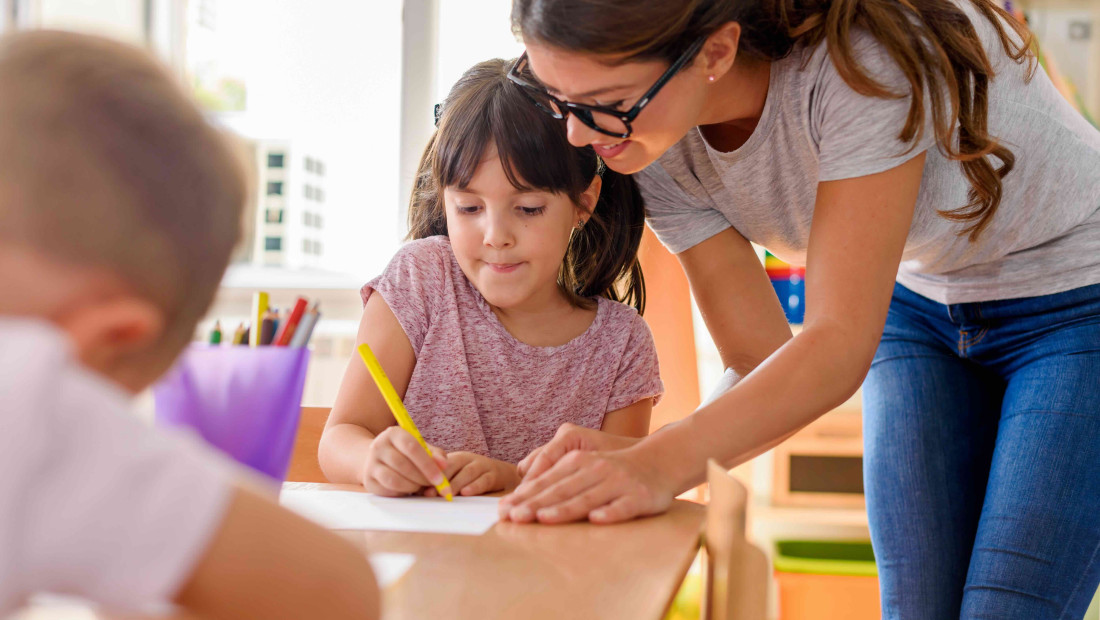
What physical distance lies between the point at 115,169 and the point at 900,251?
79 centimetres

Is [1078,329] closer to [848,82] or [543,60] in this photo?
[848,82]

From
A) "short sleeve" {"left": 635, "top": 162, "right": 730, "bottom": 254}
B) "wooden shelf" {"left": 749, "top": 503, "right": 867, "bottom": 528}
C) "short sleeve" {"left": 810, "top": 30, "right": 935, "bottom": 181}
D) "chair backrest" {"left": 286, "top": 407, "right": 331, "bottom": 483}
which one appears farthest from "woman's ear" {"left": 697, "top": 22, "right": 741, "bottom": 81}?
"wooden shelf" {"left": 749, "top": 503, "right": 867, "bottom": 528}

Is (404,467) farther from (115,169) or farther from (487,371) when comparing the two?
(115,169)

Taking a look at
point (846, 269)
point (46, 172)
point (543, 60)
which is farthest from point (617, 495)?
point (46, 172)

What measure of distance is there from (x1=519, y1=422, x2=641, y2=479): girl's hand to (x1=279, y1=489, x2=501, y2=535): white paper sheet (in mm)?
50

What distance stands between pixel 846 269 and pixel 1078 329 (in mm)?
318

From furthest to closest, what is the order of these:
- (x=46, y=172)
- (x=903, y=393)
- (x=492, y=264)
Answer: (x=492, y=264)
(x=903, y=393)
(x=46, y=172)

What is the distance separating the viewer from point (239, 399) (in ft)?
1.85

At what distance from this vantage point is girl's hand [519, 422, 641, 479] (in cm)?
81

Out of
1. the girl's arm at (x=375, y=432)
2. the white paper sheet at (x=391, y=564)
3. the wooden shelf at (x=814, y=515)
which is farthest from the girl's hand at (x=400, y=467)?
the wooden shelf at (x=814, y=515)

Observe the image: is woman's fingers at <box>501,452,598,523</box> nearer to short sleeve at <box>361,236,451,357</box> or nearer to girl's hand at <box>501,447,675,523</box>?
girl's hand at <box>501,447,675,523</box>

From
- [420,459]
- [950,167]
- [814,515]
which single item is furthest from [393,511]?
[814,515]

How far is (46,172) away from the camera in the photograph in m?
0.27

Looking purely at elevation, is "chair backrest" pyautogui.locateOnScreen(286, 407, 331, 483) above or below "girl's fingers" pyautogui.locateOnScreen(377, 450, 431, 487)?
below
